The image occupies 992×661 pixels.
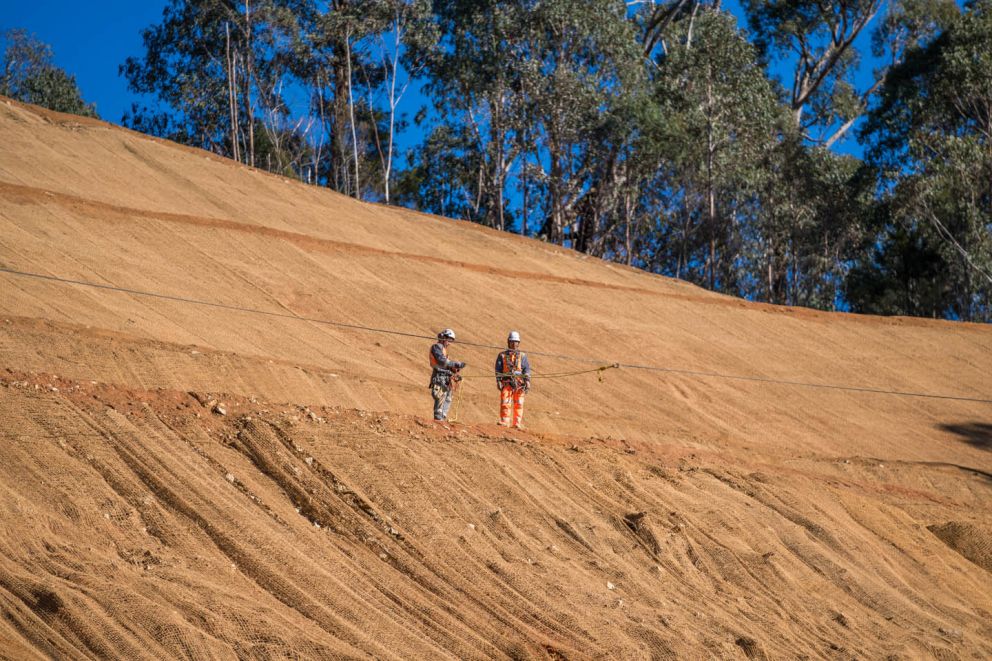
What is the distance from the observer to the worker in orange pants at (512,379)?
55.1 ft

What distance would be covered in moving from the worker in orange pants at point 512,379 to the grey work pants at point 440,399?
2.48ft

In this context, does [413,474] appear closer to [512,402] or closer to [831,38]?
[512,402]

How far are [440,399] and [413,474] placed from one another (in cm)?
357

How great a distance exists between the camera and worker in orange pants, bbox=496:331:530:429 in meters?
16.8

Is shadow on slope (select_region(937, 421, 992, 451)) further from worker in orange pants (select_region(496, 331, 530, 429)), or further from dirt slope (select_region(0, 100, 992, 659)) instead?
worker in orange pants (select_region(496, 331, 530, 429))

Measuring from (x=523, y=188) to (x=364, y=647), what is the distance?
4054 cm

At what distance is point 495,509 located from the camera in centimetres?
1305

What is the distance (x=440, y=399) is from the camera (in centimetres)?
1652

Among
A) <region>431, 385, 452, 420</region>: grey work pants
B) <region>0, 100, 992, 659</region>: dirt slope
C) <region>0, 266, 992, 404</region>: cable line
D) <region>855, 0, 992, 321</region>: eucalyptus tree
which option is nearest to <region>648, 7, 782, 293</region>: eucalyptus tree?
<region>855, 0, 992, 321</region>: eucalyptus tree

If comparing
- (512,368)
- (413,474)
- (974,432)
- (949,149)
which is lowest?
(413,474)

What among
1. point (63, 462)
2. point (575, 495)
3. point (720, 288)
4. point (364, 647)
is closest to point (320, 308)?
point (575, 495)

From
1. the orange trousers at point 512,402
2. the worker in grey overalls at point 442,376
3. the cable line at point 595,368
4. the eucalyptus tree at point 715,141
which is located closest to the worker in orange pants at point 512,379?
the orange trousers at point 512,402

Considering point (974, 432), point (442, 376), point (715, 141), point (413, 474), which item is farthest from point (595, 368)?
point (715, 141)

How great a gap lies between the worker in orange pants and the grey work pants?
0.76 metres
